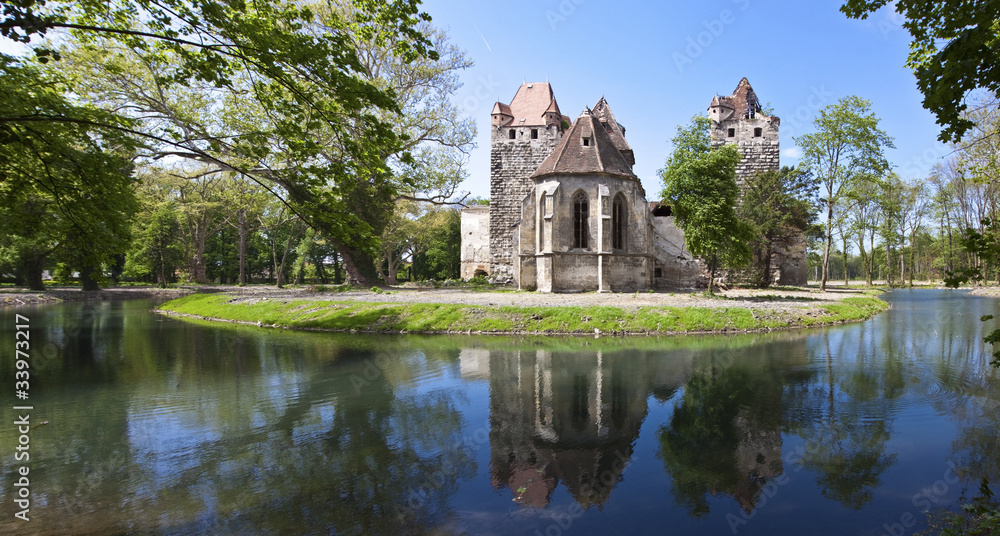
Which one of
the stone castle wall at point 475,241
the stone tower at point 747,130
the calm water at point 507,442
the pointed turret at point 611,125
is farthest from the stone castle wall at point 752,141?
the calm water at point 507,442

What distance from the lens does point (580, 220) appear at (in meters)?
31.1

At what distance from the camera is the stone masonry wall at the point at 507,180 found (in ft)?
135

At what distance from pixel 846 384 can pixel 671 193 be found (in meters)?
17.7

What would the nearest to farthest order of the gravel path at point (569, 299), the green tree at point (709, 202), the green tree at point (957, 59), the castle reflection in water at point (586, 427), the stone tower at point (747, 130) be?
the green tree at point (957, 59)
the castle reflection in water at point (586, 427)
the gravel path at point (569, 299)
the green tree at point (709, 202)
the stone tower at point (747, 130)

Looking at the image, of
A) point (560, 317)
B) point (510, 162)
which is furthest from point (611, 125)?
point (560, 317)

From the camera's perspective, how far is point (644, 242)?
103 feet

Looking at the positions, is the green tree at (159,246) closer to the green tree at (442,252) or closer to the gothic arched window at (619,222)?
the green tree at (442,252)

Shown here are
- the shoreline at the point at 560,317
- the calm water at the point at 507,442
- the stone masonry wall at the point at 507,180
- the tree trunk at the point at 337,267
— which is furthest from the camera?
the tree trunk at the point at 337,267

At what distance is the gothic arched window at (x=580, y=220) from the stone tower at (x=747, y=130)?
15.9m

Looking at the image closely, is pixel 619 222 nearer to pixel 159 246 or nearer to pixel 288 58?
pixel 288 58

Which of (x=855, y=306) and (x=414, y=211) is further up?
(x=414, y=211)

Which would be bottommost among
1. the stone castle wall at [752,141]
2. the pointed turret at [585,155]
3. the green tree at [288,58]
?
the green tree at [288,58]

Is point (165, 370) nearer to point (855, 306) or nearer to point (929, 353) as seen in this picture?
point (929, 353)

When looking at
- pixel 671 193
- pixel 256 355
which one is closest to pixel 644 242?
pixel 671 193
